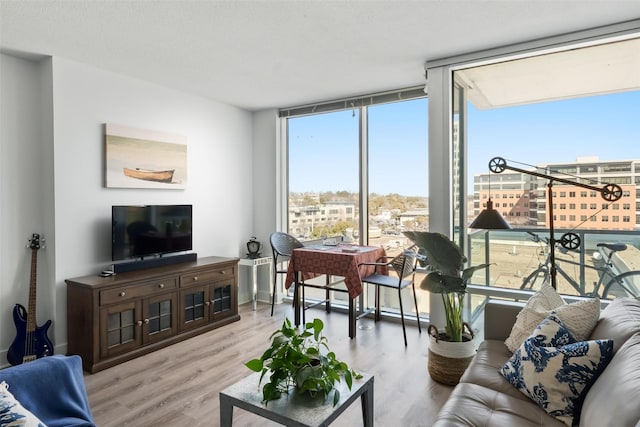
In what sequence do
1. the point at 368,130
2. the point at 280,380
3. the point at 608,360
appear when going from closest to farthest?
the point at 608,360, the point at 280,380, the point at 368,130

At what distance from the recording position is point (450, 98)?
3.40 metres

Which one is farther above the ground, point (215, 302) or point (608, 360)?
point (608, 360)

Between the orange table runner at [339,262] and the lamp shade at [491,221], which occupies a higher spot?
the lamp shade at [491,221]

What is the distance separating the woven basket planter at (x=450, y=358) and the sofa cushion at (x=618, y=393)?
1.21 m

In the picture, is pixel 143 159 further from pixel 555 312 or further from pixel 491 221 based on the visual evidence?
pixel 555 312

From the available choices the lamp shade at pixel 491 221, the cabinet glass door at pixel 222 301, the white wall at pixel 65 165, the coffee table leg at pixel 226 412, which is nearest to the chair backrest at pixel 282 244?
the cabinet glass door at pixel 222 301

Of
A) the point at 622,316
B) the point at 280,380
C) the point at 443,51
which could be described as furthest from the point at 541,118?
the point at 280,380

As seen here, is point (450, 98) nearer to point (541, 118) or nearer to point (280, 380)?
point (541, 118)

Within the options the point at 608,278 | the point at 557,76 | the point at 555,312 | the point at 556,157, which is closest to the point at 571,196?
the point at 556,157

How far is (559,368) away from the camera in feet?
5.48

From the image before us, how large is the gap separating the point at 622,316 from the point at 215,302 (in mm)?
3447

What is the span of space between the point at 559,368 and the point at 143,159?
3.76 m

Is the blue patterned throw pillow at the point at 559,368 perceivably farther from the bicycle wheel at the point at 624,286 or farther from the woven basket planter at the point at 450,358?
the bicycle wheel at the point at 624,286

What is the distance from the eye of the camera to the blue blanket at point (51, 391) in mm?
1466
